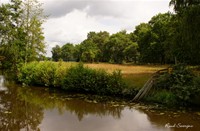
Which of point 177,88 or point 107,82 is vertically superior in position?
point 107,82

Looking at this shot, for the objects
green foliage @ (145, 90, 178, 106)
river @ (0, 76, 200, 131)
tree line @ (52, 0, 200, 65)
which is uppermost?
tree line @ (52, 0, 200, 65)

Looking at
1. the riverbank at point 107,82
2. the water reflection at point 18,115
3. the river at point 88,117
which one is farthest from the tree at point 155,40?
the water reflection at point 18,115

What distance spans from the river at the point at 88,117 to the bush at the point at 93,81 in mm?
2016

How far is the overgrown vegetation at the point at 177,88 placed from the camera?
15.6 m

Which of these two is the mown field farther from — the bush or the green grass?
the bush

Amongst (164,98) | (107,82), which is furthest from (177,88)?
(107,82)

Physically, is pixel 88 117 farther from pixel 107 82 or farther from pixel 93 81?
pixel 93 81

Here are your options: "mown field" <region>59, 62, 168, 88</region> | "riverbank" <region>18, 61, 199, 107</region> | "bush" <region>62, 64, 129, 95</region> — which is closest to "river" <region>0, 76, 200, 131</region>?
"riverbank" <region>18, 61, 199, 107</region>

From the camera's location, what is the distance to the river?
40.6 feet

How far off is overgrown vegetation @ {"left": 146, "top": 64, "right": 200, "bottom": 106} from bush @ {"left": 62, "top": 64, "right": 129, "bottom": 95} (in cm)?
288

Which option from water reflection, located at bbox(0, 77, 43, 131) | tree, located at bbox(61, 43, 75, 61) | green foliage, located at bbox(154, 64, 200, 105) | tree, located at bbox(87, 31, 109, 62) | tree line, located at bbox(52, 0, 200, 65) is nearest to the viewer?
water reflection, located at bbox(0, 77, 43, 131)

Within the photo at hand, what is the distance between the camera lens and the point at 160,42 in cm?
5516

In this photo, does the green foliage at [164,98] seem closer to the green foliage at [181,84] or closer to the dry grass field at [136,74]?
the green foliage at [181,84]

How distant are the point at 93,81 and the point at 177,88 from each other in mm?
6877
